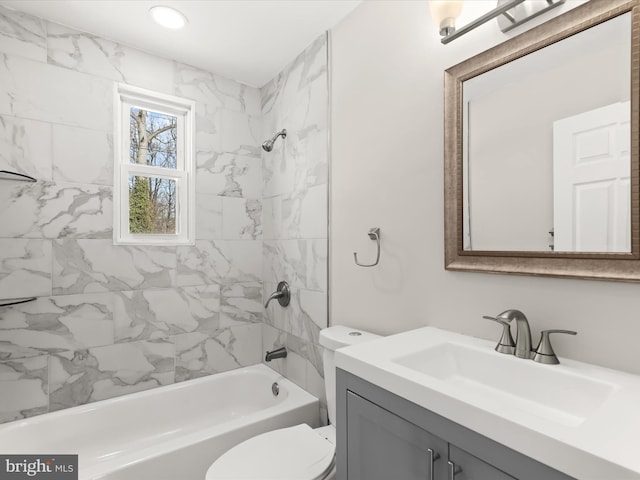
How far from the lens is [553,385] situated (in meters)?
0.91

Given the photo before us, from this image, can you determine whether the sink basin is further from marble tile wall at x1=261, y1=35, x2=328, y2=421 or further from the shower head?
the shower head

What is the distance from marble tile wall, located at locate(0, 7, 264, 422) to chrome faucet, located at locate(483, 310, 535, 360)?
4.89ft

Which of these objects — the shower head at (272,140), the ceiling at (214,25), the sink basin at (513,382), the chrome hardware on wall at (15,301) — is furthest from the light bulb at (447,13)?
the chrome hardware on wall at (15,301)

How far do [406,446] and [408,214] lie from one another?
35.2 inches

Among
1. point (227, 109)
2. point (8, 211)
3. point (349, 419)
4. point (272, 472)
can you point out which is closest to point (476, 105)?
point (349, 419)

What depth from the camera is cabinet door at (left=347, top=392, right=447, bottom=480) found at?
78 cm

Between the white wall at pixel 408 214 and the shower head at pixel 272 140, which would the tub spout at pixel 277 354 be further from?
the shower head at pixel 272 140

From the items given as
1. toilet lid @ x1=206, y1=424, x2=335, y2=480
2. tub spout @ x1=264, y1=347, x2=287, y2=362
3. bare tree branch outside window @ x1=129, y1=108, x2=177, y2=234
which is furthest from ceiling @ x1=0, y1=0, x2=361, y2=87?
toilet lid @ x1=206, y1=424, x2=335, y2=480

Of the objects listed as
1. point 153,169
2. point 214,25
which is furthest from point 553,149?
point 153,169

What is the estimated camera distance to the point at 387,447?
0.89 metres

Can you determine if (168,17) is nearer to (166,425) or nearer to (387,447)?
(387,447)

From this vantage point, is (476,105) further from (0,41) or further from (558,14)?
(0,41)

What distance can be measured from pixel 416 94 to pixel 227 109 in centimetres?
153

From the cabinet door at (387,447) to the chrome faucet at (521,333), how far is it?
0.42m
